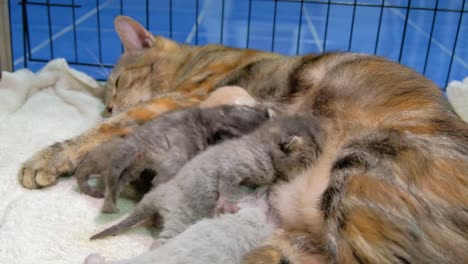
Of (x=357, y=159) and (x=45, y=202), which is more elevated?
(x=357, y=159)

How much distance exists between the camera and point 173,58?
2.92 m

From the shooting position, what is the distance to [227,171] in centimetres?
167

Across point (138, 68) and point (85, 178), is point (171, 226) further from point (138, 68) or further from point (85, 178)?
point (138, 68)

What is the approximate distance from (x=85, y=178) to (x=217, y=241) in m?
0.61

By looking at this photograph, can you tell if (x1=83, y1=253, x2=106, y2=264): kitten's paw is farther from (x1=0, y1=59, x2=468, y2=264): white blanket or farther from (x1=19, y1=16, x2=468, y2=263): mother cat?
(x1=19, y1=16, x2=468, y2=263): mother cat

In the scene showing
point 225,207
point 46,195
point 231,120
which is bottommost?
point 46,195

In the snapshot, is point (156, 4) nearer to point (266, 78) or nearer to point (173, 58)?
point (173, 58)

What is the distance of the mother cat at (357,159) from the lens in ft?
4.06

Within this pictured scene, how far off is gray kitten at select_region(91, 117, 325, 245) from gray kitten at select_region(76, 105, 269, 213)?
0.12 metres

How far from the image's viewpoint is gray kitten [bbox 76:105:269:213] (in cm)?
175

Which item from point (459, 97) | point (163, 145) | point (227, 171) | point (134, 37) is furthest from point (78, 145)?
point (459, 97)

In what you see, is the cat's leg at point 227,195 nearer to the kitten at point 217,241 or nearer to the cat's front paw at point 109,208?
the kitten at point 217,241

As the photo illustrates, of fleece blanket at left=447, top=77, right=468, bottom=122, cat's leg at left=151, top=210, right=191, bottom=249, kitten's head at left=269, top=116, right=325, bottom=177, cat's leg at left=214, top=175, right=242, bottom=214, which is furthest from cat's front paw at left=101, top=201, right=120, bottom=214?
fleece blanket at left=447, top=77, right=468, bottom=122

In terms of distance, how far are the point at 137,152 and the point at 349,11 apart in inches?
186
